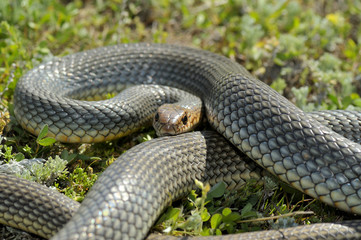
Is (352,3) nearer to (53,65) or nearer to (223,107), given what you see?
(223,107)

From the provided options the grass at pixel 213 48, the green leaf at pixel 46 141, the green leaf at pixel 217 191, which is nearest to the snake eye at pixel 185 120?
the grass at pixel 213 48

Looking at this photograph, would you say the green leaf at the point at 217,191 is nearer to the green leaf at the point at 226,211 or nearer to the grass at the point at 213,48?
the grass at the point at 213,48

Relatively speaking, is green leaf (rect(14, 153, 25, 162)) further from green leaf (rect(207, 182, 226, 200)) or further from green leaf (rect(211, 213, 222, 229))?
green leaf (rect(211, 213, 222, 229))

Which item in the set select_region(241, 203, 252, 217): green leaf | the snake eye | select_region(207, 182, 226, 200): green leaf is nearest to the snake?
select_region(207, 182, 226, 200): green leaf

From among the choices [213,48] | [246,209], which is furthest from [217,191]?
[213,48]

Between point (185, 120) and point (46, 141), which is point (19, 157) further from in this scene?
point (185, 120)

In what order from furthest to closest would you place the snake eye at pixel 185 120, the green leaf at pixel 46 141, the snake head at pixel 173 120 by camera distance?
the snake eye at pixel 185 120
the snake head at pixel 173 120
the green leaf at pixel 46 141
